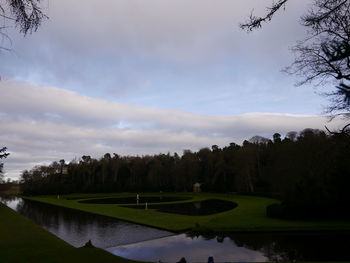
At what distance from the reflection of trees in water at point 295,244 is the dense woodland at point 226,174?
501 cm

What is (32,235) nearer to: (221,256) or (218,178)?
(221,256)

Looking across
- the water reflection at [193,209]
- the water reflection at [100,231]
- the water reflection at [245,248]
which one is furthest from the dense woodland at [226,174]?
the water reflection at [100,231]

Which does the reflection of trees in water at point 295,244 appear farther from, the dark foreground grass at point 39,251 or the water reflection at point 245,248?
the dark foreground grass at point 39,251

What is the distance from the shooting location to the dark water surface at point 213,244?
15.7 m

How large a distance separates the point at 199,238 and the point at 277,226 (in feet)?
19.5

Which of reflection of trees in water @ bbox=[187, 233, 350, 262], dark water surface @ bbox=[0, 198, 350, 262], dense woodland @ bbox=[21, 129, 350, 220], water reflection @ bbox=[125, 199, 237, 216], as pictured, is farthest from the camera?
water reflection @ bbox=[125, 199, 237, 216]

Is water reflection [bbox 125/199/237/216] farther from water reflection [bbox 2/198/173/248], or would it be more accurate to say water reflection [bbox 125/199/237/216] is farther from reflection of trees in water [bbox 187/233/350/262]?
reflection of trees in water [bbox 187/233/350/262]

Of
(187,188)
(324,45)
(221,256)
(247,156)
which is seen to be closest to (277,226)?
(221,256)

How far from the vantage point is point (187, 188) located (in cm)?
7825

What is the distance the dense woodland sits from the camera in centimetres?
2542

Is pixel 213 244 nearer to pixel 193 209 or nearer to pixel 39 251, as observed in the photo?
pixel 39 251

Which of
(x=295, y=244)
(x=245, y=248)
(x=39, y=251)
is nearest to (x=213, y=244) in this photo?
(x=245, y=248)

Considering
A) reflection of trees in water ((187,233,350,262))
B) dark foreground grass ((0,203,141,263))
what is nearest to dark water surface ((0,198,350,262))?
reflection of trees in water ((187,233,350,262))

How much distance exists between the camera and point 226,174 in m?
72.1
